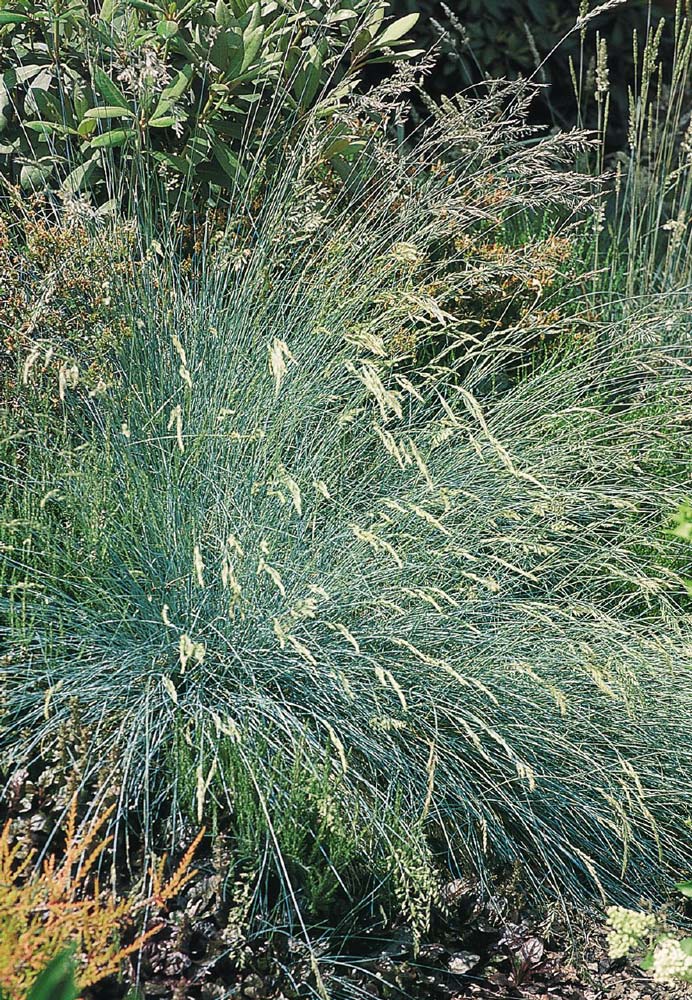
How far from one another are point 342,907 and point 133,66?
74.0 inches

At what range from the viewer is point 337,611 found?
254 centimetres

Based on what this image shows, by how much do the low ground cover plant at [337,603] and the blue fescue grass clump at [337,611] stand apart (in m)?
0.01

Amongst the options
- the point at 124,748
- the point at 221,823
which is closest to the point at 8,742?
the point at 124,748

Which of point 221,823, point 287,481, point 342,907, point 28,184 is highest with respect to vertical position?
point 28,184

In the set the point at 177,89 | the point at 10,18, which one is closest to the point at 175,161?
the point at 177,89

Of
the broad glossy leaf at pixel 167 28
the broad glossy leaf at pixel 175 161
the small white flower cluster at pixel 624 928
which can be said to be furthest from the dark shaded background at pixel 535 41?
the small white flower cluster at pixel 624 928

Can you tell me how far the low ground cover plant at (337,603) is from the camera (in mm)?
2281

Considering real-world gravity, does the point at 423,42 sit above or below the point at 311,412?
above

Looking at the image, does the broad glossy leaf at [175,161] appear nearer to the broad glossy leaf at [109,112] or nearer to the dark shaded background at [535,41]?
the broad glossy leaf at [109,112]

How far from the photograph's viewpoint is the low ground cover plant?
228cm

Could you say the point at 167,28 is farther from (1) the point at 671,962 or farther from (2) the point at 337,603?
(1) the point at 671,962

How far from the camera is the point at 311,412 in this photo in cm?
284

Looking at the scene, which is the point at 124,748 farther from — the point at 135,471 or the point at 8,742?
the point at 135,471

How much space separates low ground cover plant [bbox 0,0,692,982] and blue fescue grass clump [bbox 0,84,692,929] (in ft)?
0.04
